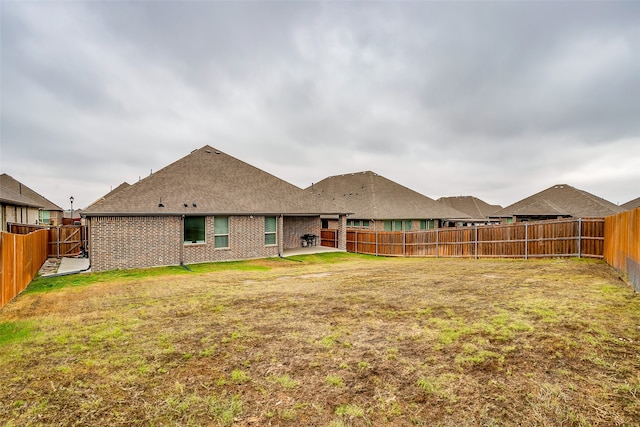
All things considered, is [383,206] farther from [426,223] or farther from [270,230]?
[270,230]

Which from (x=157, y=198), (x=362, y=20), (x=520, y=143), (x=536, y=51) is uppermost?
(x=362, y=20)

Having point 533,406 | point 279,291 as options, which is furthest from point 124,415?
point 279,291

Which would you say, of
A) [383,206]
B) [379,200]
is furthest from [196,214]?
[379,200]

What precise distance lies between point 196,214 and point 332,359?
1329cm

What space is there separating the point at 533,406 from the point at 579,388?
2.39ft

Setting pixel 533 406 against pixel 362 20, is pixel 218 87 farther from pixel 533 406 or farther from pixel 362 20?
pixel 533 406

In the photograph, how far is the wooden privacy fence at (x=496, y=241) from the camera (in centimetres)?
1413

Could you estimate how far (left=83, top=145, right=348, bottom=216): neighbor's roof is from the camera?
49.0 feet

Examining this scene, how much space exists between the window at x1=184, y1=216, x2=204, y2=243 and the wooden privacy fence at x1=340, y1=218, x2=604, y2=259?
11993 millimetres

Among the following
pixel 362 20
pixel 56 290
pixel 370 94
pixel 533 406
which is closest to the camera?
pixel 533 406

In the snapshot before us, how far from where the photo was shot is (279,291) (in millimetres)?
9109

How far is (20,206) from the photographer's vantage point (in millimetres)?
24406

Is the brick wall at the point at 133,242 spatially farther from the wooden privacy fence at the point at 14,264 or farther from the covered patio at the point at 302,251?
the covered patio at the point at 302,251

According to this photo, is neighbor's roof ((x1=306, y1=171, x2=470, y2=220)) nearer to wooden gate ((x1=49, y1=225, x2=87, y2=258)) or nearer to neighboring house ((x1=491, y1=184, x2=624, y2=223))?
neighboring house ((x1=491, y1=184, x2=624, y2=223))
